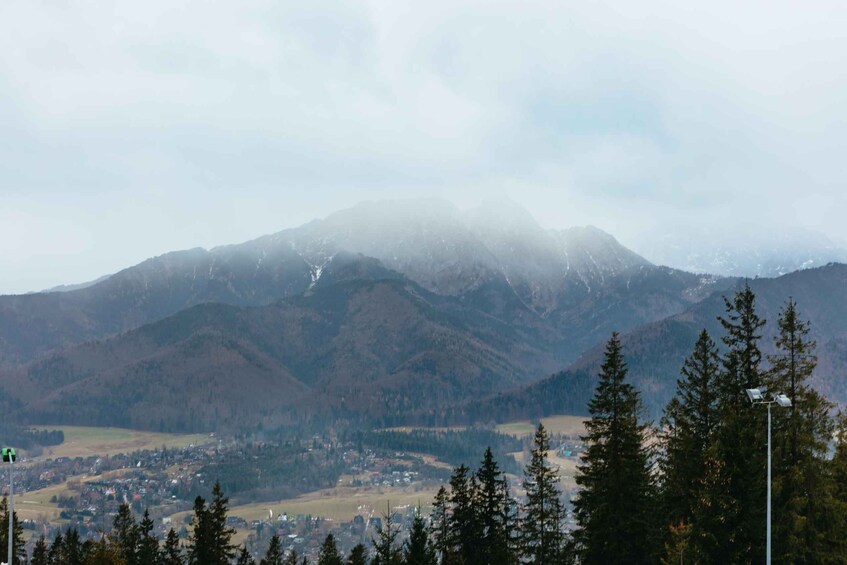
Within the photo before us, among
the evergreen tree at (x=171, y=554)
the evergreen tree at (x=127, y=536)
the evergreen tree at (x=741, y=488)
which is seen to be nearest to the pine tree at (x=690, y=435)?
the evergreen tree at (x=741, y=488)

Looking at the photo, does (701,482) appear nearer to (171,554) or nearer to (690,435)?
(690,435)

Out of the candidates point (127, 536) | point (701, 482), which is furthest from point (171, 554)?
point (701, 482)

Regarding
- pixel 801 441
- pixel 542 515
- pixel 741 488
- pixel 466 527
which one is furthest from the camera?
pixel 466 527

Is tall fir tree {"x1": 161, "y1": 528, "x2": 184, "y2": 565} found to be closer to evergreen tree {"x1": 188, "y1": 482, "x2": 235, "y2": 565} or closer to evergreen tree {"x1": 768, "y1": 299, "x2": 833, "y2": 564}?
evergreen tree {"x1": 188, "y1": 482, "x2": 235, "y2": 565}

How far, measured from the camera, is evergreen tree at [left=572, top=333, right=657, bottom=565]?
60031 millimetres

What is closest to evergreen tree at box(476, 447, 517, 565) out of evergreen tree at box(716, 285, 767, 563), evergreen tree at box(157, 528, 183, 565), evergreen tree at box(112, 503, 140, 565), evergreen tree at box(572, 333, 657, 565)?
evergreen tree at box(572, 333, 657, 565)

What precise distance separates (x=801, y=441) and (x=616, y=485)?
1276 cm

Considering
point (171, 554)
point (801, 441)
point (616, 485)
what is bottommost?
point (171, 554)

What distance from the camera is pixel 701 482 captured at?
55.2m

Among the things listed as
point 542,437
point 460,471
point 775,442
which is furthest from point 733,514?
point 460,471

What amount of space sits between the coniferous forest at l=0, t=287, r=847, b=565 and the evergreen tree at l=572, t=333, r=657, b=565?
0.08 metres

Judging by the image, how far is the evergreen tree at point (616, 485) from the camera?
60031mm

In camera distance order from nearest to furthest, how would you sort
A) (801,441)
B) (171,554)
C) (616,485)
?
(801,441) → (616,485) → (171,554)

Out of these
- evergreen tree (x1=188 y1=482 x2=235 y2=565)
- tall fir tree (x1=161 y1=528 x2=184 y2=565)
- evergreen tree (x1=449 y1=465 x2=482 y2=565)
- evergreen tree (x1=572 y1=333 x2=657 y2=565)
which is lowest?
tall fir tree (x1=161 y1=528 x2=184 y2=565)
